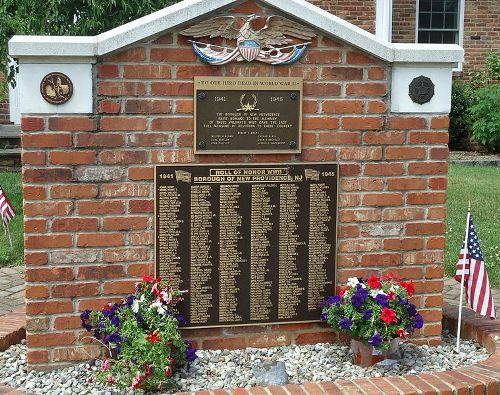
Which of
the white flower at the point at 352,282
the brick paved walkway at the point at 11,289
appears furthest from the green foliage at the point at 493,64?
the white flower at the point at 352,282

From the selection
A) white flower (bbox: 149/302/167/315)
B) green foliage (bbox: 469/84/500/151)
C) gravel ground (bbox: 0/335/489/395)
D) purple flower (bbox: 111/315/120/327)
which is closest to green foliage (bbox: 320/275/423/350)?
gravel ground (bbox: 0/335/489/395)

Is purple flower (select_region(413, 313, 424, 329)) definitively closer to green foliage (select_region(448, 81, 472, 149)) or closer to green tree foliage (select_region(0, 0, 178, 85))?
green tree foliage (select_region(0, 0, 178, 85))

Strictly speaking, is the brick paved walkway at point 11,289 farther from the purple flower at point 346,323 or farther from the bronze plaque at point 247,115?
the purple flower at point 346,323

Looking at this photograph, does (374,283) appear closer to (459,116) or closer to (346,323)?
(346,323)

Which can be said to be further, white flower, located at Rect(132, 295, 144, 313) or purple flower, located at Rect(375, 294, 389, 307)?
purple flower, located at Rect(375, 294, 389, 307)

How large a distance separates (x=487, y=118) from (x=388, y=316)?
11.6 m

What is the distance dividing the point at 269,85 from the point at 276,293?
121cm

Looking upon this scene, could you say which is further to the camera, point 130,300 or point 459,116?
point 459,116

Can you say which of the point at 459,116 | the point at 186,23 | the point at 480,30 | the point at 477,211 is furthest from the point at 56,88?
the point at 480,30

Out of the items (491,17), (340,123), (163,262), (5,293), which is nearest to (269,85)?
(340,123)

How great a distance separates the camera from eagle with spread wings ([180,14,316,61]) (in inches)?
168

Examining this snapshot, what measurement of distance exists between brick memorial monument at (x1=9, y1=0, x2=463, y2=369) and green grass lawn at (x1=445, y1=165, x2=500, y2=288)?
2.57m

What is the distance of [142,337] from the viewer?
3998mm

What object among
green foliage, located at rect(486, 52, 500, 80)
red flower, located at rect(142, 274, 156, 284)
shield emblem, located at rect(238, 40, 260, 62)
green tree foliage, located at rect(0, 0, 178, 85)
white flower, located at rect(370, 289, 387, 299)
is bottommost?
white flower, located at rect(370, 289, 387, 299)
